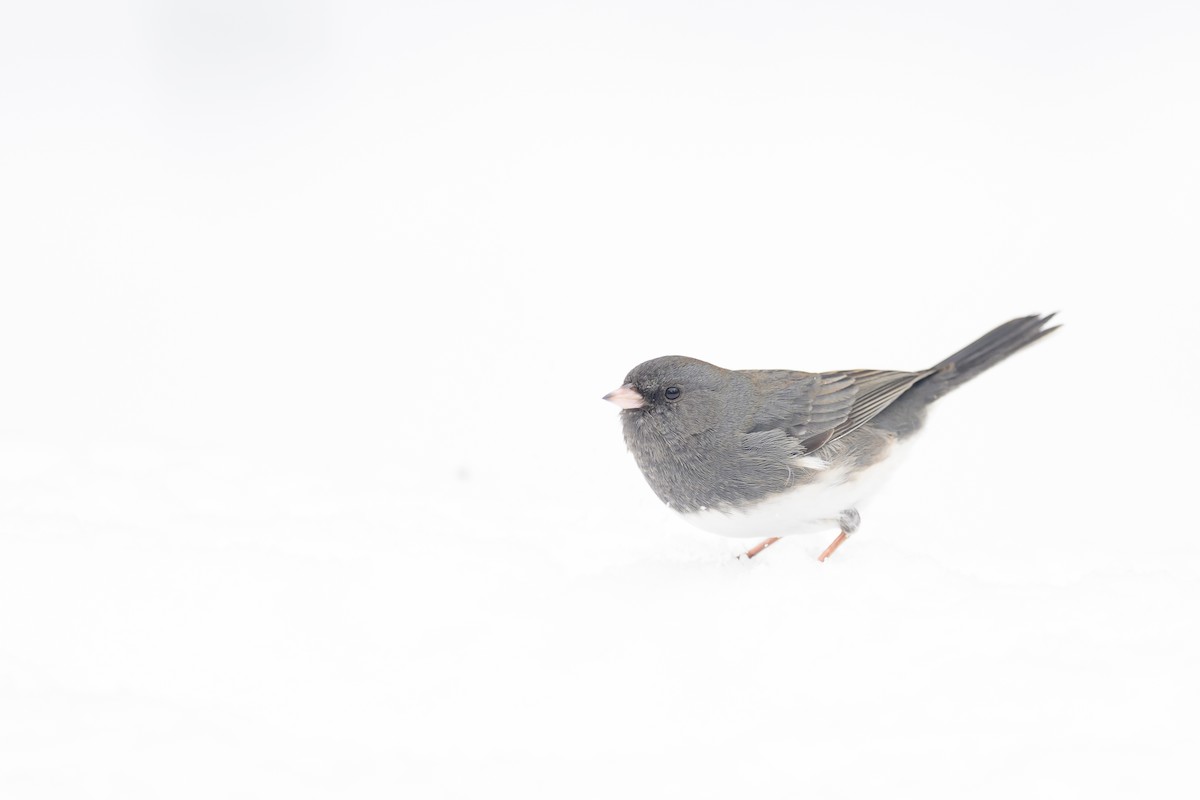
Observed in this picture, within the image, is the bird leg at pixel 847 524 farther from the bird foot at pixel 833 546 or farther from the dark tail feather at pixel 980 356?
the dark tail feather at pixel 980 356

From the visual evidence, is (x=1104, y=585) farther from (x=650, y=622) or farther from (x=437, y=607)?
(x=437, y=607)

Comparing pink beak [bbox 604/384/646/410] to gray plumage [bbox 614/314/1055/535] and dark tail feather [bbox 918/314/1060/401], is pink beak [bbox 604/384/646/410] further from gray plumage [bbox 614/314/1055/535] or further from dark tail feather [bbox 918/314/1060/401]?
dark tail feather [bbox 918/314/1060/401]

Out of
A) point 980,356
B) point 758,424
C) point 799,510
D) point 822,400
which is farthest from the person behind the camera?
point 980,356

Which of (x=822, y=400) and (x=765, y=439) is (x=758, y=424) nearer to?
(x=765, y=439)

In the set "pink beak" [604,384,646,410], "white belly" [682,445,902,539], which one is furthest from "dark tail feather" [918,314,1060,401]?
"pink beak" [604,384,646,410]

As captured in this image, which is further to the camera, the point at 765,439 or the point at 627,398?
the point at 627,398

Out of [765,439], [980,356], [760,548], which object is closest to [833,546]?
[760,548]
